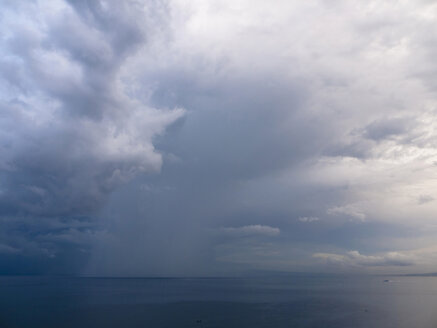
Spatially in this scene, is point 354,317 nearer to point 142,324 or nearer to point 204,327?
point 204,327

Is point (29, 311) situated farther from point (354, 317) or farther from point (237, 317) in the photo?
point (354, 317)

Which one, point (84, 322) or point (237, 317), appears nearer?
point (84, 322)

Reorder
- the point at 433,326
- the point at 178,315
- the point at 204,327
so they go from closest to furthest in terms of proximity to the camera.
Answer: the point at 204,327, the point at 433,326, the point at 178,315

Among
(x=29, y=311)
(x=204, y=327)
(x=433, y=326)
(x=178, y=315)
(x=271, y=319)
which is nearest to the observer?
(x=204, y=327)

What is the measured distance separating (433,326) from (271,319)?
39.7 m

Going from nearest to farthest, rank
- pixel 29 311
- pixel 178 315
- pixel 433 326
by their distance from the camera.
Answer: pixel 433 326, pixel 178 315, pixel 29 311

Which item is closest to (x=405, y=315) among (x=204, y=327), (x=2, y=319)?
(x=204, y=327)

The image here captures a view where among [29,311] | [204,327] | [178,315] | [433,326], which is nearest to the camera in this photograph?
[204,327]

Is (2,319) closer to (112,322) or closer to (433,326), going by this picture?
(112,322)

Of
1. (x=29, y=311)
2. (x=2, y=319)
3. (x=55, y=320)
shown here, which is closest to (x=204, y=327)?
(x=55, y=320)

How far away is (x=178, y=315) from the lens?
9512 cm

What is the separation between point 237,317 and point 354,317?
1341 inches

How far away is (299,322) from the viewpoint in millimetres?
84688

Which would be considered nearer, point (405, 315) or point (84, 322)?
point (84, 322)
